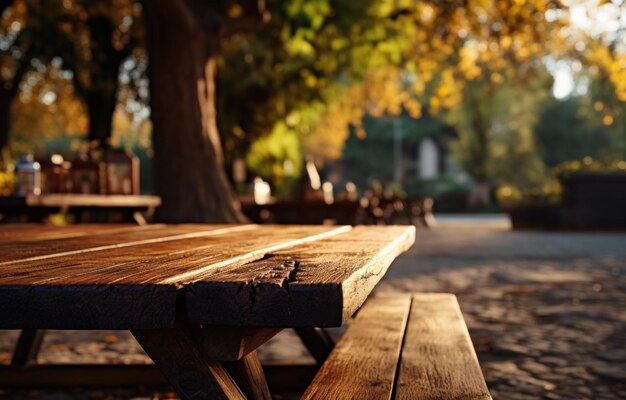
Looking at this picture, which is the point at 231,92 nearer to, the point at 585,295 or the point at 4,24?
the point at 4,24

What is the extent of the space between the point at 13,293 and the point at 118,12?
1593 cm

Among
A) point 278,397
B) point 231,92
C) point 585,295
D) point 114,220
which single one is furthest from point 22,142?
point 278,397

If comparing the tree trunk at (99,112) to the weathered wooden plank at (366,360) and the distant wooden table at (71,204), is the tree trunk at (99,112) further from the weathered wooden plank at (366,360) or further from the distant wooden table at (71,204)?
the weathered wooden plank at (366,360)

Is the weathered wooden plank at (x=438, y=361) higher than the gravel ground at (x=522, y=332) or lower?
higher

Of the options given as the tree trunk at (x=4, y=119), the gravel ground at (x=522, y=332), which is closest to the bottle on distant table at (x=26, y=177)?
the gravel ground at (x=522, y=332)

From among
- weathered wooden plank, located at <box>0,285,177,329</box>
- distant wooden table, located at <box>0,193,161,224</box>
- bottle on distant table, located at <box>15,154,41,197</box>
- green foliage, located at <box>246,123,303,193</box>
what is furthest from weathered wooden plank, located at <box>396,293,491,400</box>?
green foliage, located at <box>246,123,303,193</box>

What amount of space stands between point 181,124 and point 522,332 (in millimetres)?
5203

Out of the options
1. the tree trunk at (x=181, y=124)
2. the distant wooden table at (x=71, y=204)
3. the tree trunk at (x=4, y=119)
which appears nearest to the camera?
the distant wooden table at (x=71, y=204)

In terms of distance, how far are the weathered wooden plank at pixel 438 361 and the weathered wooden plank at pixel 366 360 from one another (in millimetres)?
39

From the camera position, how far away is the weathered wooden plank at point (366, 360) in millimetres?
2045

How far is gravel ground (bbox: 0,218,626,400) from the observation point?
152 inches

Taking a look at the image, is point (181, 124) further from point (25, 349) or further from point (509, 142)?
point (509, 142)

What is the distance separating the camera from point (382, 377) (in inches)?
87.1

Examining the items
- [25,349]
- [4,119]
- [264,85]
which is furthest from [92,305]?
[4,119]
